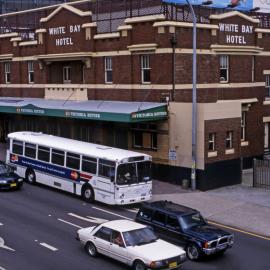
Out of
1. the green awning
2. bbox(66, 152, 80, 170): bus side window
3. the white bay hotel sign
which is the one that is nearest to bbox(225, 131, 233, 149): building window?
the green awning

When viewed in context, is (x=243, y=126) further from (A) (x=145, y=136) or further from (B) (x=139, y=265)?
(B) (x=139, y=265)

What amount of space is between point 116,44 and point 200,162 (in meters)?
10.1

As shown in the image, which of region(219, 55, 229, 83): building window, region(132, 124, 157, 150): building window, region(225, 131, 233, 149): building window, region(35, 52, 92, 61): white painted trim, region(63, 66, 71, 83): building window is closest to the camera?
region(225, 131, 233, 149): building window

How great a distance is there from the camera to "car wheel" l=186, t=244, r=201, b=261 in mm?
18516

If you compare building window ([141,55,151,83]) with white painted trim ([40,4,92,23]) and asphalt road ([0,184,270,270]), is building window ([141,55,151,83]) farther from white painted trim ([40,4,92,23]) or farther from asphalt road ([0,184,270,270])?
asphalt road ([0,184,270,270])

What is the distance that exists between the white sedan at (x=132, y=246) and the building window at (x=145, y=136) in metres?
14.8

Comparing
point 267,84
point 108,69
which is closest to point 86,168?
point 108,69

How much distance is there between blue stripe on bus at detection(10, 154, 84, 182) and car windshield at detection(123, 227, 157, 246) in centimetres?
1002

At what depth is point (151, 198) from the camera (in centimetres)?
2772

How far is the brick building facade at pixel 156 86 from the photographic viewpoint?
31656mm

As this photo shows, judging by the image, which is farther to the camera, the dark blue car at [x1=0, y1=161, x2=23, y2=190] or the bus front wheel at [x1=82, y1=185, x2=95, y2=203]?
the dark blue car at [x1=0, y1=161, x2=23, y2=190]

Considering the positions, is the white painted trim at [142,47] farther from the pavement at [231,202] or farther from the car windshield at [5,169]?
the car windshield at [5,169]

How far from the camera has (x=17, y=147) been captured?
1287 inches

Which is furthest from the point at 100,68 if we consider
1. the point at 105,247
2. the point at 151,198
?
the point at 105,247
